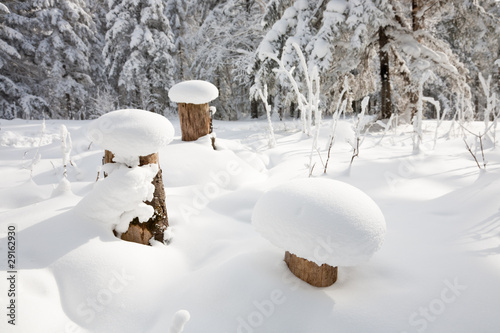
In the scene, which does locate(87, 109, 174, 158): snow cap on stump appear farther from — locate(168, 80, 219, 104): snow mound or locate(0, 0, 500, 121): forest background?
locate(0, 0, 500, 121): forest background

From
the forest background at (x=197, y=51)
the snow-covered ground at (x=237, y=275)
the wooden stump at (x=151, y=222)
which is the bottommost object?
the snow-covered ground at (x=237, y=275)

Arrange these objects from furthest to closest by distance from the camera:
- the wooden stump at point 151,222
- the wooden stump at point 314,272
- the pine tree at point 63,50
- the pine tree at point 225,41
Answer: the pine tree at point 63,50 → the pine tree at point 225,41 → the wooden stump at point 151,222 → the wooden stump at point 314,272

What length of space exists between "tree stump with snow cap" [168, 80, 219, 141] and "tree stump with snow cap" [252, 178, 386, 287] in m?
2.72

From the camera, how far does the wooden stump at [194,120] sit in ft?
13.2

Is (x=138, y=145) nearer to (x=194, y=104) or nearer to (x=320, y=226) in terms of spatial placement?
(x=320, y=226)

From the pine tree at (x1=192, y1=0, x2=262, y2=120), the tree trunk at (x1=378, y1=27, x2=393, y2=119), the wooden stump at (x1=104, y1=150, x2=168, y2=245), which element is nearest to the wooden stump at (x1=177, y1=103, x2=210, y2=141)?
the wooden stump at (x1=104, y1=150, x2=168, y2=245)

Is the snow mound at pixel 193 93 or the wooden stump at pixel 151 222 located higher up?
the snow mound at pixel 193 93

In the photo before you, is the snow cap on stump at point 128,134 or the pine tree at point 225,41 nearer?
the snow cap on stump at point 128,134

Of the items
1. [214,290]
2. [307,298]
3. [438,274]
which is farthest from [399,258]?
[214,290]

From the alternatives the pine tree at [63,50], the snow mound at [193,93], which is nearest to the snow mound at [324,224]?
the snow mound at [193,93]

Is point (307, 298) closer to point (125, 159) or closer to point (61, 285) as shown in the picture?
point (61, 285)

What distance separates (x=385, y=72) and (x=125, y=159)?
6951 millimetres

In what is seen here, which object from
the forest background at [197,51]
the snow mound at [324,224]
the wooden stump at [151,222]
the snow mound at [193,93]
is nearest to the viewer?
the snow mound at [324,224]

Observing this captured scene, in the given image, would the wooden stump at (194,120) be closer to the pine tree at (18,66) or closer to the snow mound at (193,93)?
the snow mound at (193,93)
